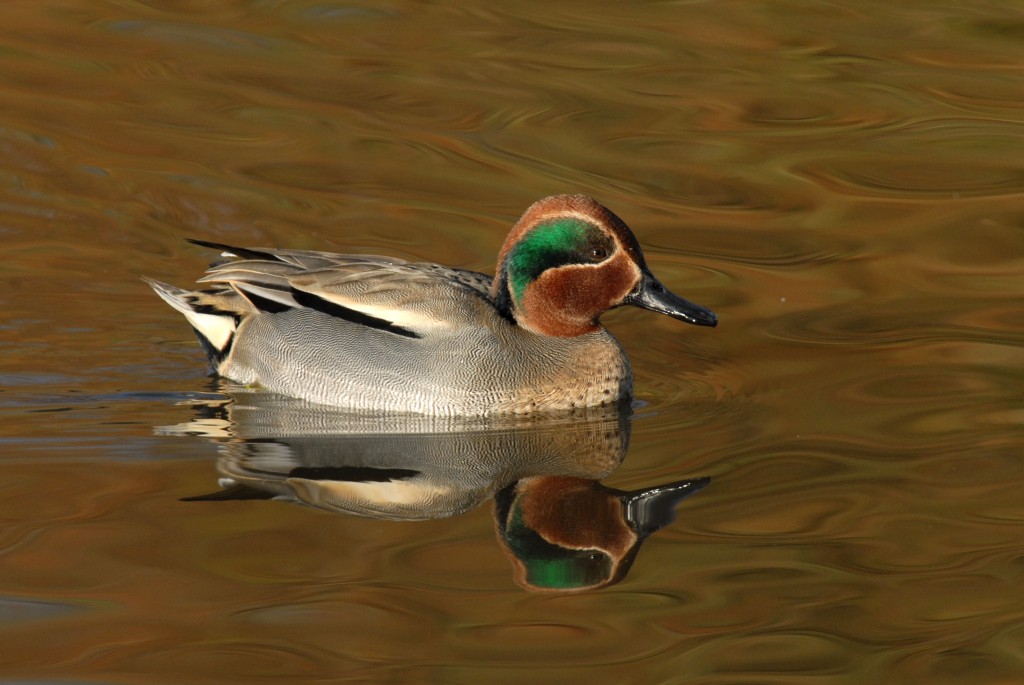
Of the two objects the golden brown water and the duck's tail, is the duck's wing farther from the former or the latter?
the golden brown water

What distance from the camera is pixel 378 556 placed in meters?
5.86

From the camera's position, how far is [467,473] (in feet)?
22.6

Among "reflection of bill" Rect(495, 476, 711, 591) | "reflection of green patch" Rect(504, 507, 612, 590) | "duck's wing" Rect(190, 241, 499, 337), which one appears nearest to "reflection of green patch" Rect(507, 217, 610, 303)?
"duck's wing" Rect(190, 241, 499, 337)

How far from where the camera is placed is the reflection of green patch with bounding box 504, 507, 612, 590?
576 centimetres

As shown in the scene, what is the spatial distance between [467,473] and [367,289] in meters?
1.48

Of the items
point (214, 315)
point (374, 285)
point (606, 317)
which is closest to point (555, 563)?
point (374, 285)

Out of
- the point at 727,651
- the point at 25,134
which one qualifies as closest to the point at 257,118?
the point at 25,134

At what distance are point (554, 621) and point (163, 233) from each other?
582cm

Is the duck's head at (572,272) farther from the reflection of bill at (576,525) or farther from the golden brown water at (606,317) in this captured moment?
the reflection of bill at (576,525)

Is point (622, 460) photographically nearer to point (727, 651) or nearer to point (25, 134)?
point (727, 651)

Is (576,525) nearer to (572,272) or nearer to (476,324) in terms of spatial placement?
(476,324)

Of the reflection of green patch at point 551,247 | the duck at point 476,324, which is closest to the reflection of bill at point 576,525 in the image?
the duck at point 476,324

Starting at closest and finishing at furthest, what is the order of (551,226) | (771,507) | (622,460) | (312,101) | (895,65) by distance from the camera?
(771,507) < (622,460) < (551,226) < (312,101) < (895,65)

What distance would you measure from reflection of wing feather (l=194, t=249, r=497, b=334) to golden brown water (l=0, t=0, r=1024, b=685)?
604 mm
